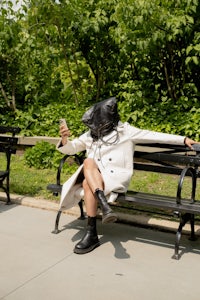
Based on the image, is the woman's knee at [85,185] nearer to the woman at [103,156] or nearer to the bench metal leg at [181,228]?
the woman at [103,156]

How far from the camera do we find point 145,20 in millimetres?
6383

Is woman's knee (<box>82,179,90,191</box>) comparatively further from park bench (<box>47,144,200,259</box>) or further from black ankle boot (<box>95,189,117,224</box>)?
park bench (<box>47,144,200,259</box>)

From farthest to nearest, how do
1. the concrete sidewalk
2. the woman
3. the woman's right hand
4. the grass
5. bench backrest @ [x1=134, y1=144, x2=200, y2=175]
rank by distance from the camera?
1. the grass
2. the woman's right hand
3. bench backrest @ [x1=134, y1=144, x2=200, y2=175]
4. the woman
5. the concrete sidewalk

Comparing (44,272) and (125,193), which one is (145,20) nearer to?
(125,193)

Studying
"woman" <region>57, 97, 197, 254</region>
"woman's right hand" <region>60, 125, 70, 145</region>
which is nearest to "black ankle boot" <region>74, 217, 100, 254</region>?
"woman" <region>57, 97, 197, 254</region>

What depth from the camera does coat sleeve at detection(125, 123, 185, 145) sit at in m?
4.21

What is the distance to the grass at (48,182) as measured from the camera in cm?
572

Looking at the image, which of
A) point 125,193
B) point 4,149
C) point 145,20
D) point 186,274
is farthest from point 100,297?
point 145,20

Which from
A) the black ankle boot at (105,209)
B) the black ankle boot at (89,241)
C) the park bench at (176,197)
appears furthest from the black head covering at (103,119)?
the black ankle boot at (89,241)

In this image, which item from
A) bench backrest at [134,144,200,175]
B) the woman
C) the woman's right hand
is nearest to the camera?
the woman

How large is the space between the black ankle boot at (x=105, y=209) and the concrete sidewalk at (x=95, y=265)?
354 mm

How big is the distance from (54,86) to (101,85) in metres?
1.03

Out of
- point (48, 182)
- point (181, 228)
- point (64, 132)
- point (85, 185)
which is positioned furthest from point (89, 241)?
point (48, 182)

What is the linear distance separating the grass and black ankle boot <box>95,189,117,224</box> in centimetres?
162
